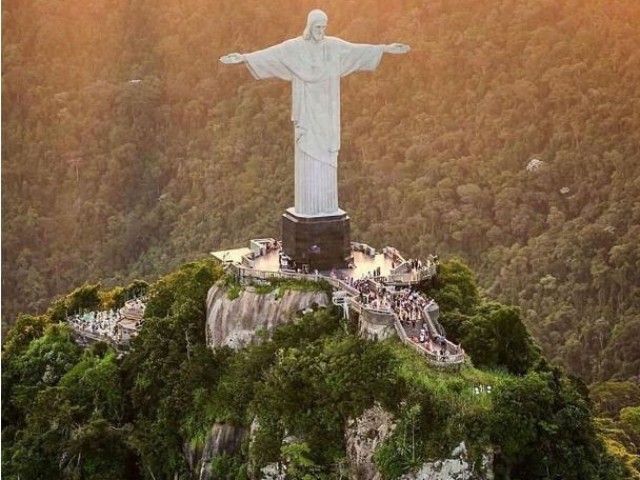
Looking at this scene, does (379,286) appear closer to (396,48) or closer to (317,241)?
(317,241)

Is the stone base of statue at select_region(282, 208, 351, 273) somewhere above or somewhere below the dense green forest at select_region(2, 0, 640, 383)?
below

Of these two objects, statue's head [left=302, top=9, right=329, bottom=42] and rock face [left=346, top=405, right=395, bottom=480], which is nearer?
rock face [left=346, top=405, right=395, bottom=480]

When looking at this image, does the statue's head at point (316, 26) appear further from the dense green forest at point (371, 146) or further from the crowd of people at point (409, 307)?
the dense green forest at point (371, 146)

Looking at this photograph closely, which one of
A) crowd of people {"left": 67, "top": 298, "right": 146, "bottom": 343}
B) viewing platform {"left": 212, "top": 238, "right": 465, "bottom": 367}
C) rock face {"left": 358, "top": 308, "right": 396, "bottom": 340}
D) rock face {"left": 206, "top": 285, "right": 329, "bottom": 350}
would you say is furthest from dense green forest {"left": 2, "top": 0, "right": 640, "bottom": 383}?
rock face {"left": 358, "top": 308, "right": 396, "bottom": 340}

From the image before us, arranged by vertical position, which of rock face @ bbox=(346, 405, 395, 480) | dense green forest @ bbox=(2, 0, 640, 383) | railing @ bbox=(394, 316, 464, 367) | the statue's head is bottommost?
rock face @ bbox=(346, 405, 395, 480)

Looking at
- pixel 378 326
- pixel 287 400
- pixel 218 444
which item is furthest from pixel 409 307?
pixel 218 444

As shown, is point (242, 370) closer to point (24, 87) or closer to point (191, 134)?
point (191, 134)

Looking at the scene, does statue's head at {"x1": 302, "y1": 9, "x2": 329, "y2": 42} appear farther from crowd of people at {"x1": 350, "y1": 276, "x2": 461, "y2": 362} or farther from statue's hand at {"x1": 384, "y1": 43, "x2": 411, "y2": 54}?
crowd of people at {"x1": 350, "y1": 276, "x2": 461, "y2": 362}

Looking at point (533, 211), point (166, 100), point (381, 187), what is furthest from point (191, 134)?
point (533, 211)
